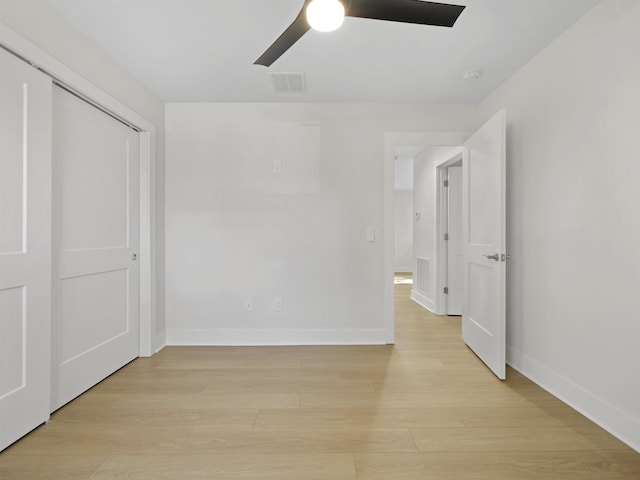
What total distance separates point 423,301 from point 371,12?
426cm

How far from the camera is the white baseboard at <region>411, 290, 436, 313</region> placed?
15.1 ft

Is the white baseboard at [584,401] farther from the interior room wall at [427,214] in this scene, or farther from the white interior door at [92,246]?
the white interior door at [92,246]

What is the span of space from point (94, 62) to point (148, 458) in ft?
7.66

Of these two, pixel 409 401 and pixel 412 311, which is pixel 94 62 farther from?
pixel 412 311

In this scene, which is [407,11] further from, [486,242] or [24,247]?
[24,247]

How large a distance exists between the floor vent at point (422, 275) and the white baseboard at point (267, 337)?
6.48 ft

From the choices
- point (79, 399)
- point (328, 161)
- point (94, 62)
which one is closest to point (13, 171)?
point (94, 62)

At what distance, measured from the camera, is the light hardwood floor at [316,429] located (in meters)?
1.46

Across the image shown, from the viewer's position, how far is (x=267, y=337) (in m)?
3.18

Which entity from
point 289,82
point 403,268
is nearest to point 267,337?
point 289,82

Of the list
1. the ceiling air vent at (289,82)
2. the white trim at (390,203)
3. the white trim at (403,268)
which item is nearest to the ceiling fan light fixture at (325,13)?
the ceiling air vent at (289,82)

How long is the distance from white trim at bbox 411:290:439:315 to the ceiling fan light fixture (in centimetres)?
392

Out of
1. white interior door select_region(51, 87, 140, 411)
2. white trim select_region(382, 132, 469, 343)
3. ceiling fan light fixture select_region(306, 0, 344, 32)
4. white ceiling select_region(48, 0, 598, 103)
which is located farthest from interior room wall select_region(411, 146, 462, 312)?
white interior door select_region(51, 87, 140, 411)

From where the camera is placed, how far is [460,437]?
1.69 metres
